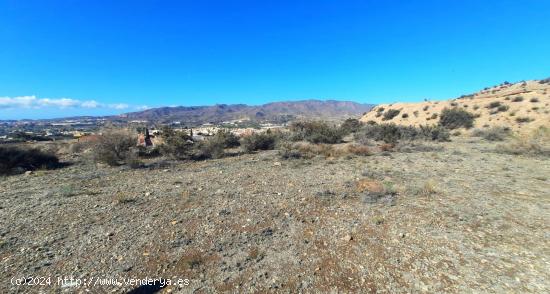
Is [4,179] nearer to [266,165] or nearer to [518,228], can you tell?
[266,165]

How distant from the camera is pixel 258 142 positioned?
65.1 feet

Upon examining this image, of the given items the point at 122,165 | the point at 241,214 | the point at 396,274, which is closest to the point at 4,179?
the point at 122,165

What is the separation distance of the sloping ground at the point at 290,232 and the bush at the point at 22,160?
388cm

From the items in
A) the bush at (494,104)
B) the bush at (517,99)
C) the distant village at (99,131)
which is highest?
the bush at (517,99)

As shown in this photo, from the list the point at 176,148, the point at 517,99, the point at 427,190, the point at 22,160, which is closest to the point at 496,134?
the point at 517,99

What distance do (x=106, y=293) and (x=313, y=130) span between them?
800 inches

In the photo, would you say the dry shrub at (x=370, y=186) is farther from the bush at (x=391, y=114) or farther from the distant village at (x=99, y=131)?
the bush at (x=391, y=114)

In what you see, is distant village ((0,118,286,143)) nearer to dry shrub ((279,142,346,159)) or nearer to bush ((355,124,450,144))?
dry shrub ((279,142,346,159))

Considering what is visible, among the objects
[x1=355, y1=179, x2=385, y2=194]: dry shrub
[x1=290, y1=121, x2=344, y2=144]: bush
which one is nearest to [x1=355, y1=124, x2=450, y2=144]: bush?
[x1=290, y1=121, x2=344, y2=144]: bush

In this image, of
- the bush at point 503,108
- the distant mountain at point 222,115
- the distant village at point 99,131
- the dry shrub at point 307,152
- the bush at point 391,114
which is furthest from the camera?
the distant mountain at point 222,115

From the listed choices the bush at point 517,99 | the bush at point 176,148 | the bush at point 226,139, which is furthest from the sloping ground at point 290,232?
the bush at point 517,99

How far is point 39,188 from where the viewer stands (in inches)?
388

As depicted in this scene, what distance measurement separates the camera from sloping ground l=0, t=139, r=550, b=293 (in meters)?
4.34

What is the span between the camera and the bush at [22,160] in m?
13.3
